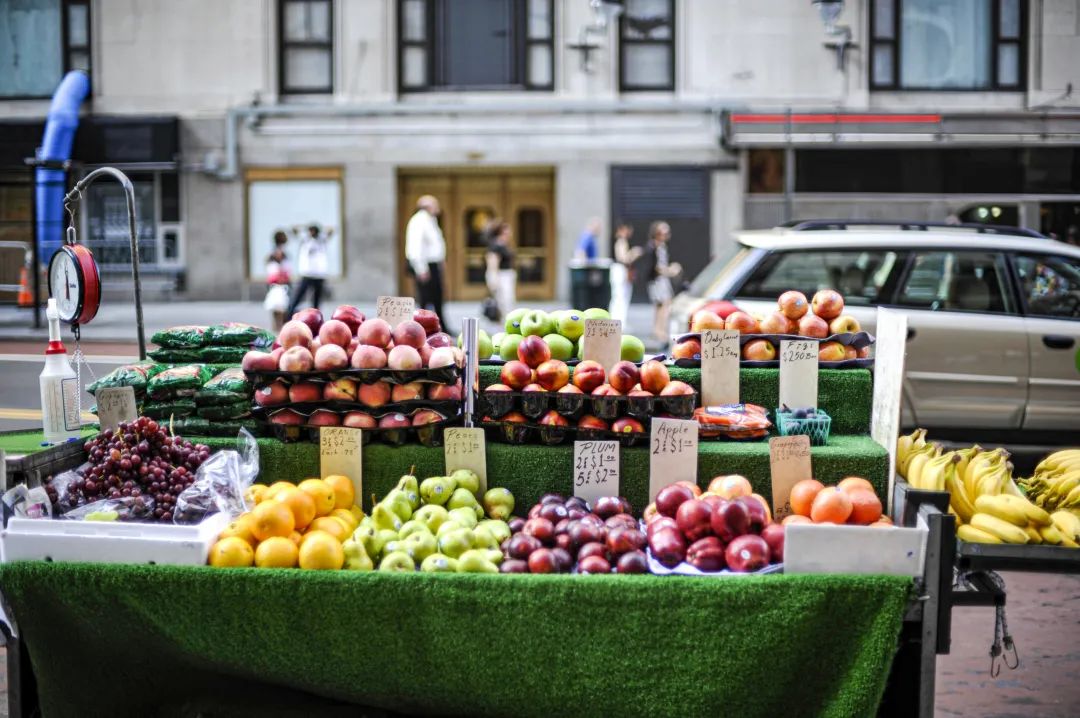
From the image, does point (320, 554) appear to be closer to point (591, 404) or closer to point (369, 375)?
point (369, 375)

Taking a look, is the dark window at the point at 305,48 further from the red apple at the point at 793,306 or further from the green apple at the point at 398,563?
the green apple at the point at 398,563

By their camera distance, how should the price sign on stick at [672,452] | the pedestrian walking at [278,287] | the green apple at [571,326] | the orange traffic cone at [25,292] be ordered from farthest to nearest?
the orange traffic cone at [25,292]
the pedestrian walking at [278,287]
the green apple at [571,326]
the price sign on stick at [672,452]

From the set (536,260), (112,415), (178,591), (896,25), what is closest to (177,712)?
(178,591)

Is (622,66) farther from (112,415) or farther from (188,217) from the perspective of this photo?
(112,415)

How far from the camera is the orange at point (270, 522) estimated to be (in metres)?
3.43

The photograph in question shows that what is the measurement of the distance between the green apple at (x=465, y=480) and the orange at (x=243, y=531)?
0.77 m

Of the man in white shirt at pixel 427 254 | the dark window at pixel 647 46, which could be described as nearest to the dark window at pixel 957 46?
the dark window at pixel 647 46

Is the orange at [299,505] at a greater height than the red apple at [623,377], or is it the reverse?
the red apple at [623,377]

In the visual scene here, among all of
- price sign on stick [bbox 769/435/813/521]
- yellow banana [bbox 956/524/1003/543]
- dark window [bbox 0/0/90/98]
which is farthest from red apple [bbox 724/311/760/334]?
dark window [bbox 0/0/90/98]

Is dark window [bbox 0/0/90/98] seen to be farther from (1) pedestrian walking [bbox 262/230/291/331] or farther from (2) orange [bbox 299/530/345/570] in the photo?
(2) orange [bbox 299/530/345/570]

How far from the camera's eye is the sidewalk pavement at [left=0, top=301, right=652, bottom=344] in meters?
15.9

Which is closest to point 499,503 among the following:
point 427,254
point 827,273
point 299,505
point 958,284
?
point 299,505

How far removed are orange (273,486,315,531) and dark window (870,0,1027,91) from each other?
2002cm

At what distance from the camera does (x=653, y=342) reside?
15555 millimetres
